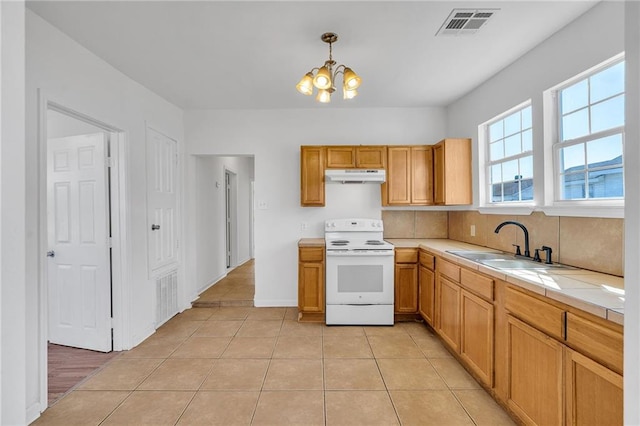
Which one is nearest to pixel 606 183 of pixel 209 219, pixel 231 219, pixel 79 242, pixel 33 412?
pixel 33 412

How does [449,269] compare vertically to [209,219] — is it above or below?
below

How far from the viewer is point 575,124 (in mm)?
2225

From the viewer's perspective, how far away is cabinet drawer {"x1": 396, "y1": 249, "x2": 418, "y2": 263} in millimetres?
3525

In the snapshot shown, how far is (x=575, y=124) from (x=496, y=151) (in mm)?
1035

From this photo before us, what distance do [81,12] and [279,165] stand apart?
2461 millimetres

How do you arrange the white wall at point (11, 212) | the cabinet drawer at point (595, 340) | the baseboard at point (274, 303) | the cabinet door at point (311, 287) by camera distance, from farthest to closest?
the baseboard at point (274, 303) < the cabinet door at point (311, 287) < the cabinet drawer at point (595, 340) < the white wall at point (11, 212)

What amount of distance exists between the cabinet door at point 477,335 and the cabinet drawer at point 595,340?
26.8 inches

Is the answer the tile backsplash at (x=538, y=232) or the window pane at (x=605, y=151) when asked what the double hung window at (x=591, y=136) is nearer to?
the window pane at (x=605, y=151)

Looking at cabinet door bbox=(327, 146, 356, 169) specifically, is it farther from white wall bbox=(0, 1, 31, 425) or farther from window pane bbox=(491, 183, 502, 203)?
white wall bbox=(0, 1, 31, 425)

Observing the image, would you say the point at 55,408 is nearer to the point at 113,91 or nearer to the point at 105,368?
the point at 105,368

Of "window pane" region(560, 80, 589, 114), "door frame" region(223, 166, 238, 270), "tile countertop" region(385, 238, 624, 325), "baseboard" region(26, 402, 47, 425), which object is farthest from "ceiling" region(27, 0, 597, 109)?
"door frame" region(223, 166, 238, 270)

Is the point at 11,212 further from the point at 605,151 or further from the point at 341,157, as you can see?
the point at 341,157

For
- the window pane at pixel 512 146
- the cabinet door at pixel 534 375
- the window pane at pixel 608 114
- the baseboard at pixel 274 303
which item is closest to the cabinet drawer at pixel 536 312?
the cabinet door at pixel 534 375

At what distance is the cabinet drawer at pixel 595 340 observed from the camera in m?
1.20
